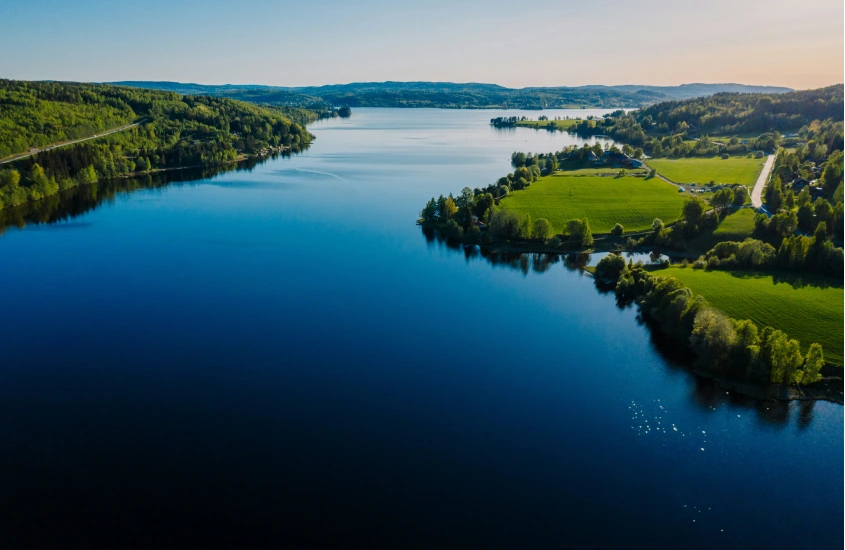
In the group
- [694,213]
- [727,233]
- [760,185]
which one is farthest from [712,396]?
[760,185]

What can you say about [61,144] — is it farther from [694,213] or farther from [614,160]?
[694,213]

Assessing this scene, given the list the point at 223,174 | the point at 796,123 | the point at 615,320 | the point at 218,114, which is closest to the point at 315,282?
the point at 615,320

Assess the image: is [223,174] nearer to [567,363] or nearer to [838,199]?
[567,363]

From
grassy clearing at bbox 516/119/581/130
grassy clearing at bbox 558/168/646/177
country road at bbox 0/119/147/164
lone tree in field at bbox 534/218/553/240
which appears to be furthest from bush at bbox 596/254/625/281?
grassy clearing at bbox 516/119/581/130

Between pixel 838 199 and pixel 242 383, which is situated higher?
pixel 838 199

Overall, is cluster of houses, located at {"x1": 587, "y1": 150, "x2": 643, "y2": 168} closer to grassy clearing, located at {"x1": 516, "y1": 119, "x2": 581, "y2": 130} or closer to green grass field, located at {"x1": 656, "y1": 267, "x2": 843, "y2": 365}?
green grass field, located at {"x1": 656, "y1": 267, "x2": 843, "y2": 365}

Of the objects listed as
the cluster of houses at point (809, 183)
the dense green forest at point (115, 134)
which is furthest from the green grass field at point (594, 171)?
the dense green forest at point (115, 134)
